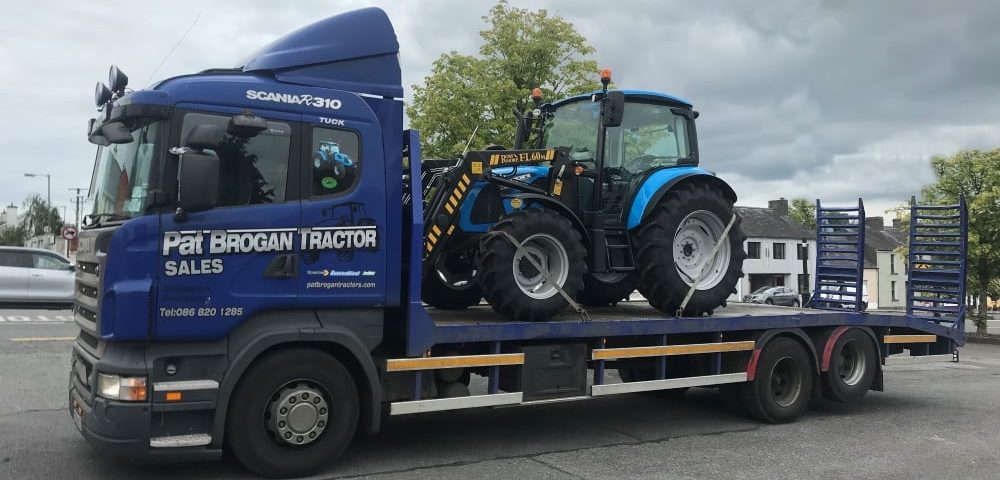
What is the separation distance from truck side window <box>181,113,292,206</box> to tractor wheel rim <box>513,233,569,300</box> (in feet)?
7.30

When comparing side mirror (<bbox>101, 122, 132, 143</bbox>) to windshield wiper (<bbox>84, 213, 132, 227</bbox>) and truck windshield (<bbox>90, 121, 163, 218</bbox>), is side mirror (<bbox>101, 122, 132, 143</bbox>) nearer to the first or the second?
truck windshield (<bbox>90, 121, 163, 218</bbox>)

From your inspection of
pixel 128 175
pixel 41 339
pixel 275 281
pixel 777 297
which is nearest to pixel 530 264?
pixel 275 281

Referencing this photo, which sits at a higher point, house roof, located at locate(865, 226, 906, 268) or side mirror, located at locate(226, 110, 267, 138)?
house roof, located at locate(865, 226, 906, 268)

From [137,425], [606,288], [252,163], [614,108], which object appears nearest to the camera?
[137,425]

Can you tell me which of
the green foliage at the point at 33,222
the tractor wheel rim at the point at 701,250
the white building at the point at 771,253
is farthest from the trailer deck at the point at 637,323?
the green foliage at the point at 33,222

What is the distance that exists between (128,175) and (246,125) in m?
0.92

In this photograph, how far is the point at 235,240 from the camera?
17.4 ft

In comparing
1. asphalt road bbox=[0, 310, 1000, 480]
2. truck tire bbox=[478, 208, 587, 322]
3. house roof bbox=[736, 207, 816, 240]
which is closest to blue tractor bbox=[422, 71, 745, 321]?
truck tire bbox=[478, 208, 587, 322]

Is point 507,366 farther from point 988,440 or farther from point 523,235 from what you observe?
point 988,440

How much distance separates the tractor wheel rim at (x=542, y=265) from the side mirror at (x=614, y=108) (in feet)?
4.83

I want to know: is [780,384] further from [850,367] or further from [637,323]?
[637,323]

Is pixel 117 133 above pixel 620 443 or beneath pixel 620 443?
above

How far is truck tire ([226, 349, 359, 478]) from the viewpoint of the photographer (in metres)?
5.31

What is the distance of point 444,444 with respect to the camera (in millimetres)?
6914
